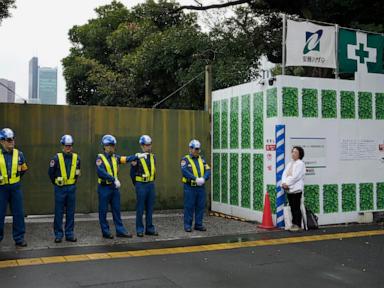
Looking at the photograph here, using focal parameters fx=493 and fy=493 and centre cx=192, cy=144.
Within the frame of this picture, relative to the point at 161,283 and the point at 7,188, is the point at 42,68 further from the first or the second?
the point at 161,283

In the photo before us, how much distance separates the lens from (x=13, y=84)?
11.9 m

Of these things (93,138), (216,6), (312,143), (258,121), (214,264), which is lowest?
(214,264)

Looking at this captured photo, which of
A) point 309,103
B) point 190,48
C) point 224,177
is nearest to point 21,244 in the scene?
point 224,177

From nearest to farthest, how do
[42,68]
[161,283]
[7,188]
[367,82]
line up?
1. [161,283]
2. [7,188]
3. [367,82]
4. [42,68]

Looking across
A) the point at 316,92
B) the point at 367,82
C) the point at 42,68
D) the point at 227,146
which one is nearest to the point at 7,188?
the point at 227,146

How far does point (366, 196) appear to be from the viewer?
1140 centimetres

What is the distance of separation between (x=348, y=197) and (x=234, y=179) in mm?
2644

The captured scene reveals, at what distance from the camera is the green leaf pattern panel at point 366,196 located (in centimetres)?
1133

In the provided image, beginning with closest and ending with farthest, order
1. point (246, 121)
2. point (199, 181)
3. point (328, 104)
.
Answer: point (199, 181)
point (328, 104)
point (246, 121)

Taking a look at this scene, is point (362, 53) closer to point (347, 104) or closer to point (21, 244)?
point (347, 104)

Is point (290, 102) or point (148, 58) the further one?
point (148, 58)

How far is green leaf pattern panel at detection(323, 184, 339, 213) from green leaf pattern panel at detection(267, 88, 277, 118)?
78.4 inches

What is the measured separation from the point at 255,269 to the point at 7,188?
14.3ft

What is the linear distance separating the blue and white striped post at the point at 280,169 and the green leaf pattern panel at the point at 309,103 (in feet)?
2.33
